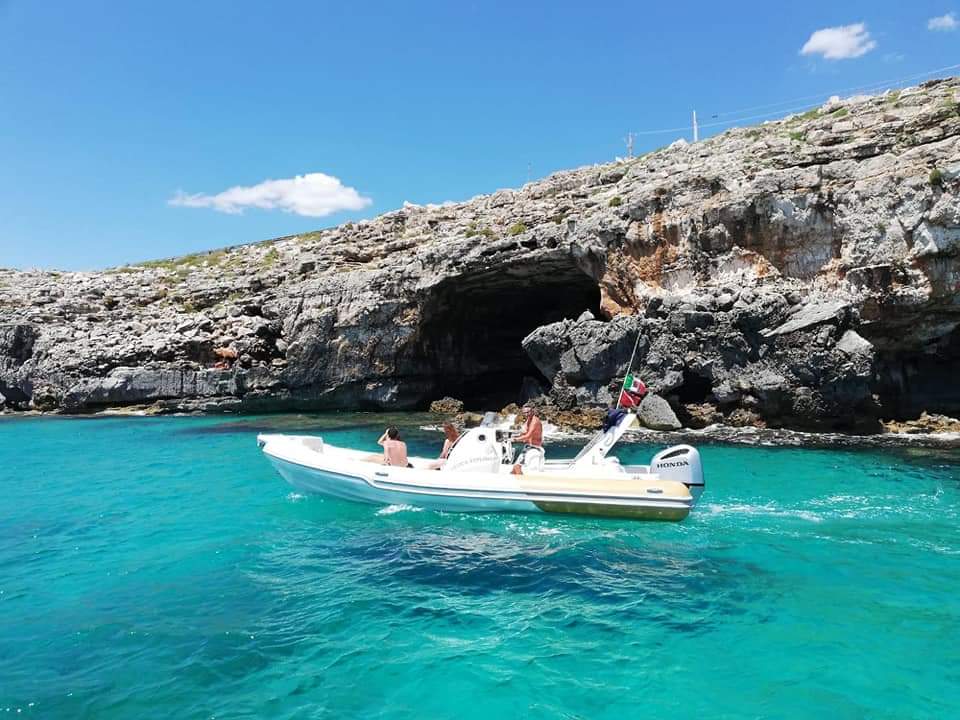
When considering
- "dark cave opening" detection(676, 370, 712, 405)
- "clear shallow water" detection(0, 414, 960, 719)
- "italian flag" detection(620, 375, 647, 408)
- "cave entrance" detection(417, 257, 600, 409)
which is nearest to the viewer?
"clear shallow water" detection(0, 414, 960, 719)

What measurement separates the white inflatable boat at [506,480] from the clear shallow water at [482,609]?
0.30 m

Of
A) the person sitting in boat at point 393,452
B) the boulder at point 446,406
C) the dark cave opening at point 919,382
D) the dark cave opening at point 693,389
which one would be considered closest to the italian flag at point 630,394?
the person sitting in boat at point 393,452

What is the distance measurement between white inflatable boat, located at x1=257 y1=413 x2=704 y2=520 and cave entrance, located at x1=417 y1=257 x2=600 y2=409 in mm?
14617

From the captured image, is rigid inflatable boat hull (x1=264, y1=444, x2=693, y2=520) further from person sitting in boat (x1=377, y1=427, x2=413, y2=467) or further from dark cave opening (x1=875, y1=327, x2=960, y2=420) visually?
dark cave opening (x1=875, y1=327, x2=960, y2=420)

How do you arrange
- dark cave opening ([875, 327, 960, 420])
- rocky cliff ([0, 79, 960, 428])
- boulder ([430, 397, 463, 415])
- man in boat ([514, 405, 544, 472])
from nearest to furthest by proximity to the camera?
man in boat ([514, 405, 544, 472]) → rocky cliff ([0, 79, 960, 428]) → dark cave opening ([875, 327, 960, 420]) → boulder ([430, 397, 463, 415])

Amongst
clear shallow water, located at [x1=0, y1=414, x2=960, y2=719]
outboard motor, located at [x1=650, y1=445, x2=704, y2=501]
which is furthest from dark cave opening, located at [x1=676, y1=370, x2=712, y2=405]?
outboard motor, located at [x1=650, y1=445, x2=704, y2=501]

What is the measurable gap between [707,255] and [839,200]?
154 inches

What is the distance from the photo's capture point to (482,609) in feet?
22.5

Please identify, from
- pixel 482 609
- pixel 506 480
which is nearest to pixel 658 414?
pixel 506 480

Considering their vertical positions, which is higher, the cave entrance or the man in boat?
the cave entrance

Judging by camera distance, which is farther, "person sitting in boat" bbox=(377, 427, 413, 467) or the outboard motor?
"person sitting in boat" bbox=(377, 427, 413, 467)

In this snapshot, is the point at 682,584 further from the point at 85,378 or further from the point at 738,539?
the point at 85,378

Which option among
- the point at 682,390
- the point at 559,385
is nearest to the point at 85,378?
the point at 559,385

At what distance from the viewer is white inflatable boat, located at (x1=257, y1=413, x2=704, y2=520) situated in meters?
9.92
